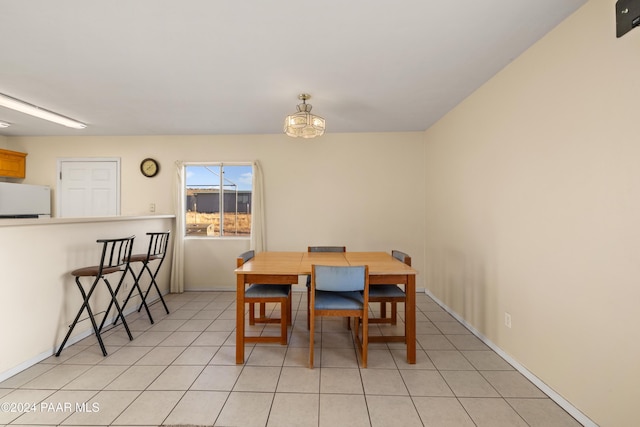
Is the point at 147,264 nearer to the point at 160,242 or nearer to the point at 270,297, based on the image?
the point at 160,242

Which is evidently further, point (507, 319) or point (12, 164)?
point (12, 164)

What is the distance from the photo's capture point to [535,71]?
2.07m

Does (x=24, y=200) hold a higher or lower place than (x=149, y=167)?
lower

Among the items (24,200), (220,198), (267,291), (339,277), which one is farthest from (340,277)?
(24,200)

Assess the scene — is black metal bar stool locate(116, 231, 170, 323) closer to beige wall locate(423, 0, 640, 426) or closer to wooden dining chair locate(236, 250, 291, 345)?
wooden dining chair locate(236, 250, 291, 345)

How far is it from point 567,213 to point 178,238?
471 centimetres

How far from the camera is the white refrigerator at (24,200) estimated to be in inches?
152

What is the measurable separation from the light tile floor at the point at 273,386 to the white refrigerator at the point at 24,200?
→ 2.70 meters

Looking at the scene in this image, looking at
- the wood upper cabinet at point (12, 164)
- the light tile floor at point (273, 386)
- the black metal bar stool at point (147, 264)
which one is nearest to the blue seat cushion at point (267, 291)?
the light tile floor at point (273, 386)

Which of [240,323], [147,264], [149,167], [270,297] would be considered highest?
[149,167]

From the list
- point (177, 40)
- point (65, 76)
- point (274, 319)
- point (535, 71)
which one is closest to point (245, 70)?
point (177, 40)

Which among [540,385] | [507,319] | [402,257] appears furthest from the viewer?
[402,257]

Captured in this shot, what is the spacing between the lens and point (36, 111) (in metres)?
3.29

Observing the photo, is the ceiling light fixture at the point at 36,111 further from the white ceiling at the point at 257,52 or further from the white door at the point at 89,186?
the white door at the point at 89,186
